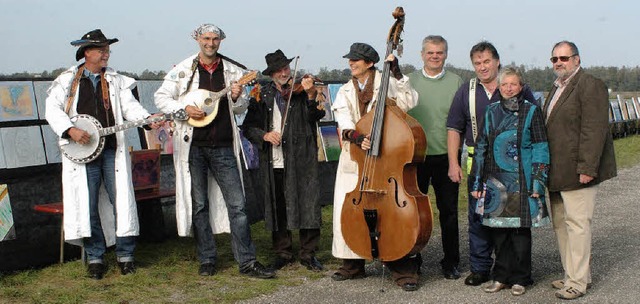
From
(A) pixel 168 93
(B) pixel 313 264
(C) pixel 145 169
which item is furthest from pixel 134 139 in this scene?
(B) pixel 313 264

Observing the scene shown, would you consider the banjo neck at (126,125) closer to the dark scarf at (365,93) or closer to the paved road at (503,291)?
the dark scarf at (365,93)

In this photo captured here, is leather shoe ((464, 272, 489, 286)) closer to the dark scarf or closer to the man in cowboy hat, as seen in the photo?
the dark scarf

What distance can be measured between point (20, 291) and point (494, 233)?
4037 millimetres

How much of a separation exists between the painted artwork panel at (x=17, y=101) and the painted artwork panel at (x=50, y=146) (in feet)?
0.61

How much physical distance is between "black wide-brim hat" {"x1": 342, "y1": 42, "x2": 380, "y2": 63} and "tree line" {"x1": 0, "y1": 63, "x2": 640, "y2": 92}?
1.57ft

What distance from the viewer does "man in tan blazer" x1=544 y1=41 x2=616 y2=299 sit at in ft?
19.8

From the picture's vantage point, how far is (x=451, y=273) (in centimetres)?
692

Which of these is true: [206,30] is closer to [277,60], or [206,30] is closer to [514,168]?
[277,60]

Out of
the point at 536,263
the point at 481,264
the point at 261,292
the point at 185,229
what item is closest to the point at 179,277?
the point at 185,229

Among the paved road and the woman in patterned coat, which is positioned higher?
the woman in patterned coat

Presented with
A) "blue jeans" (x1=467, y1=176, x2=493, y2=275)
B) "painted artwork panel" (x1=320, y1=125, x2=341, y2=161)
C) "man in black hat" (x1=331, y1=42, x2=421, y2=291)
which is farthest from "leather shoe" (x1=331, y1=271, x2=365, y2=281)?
"painted artwork panel" (x1=320, y1=125, x2=341, y2=161)

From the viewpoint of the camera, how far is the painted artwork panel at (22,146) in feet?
24.6

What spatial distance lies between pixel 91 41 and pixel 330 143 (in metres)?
5.62

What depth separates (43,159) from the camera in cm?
784
